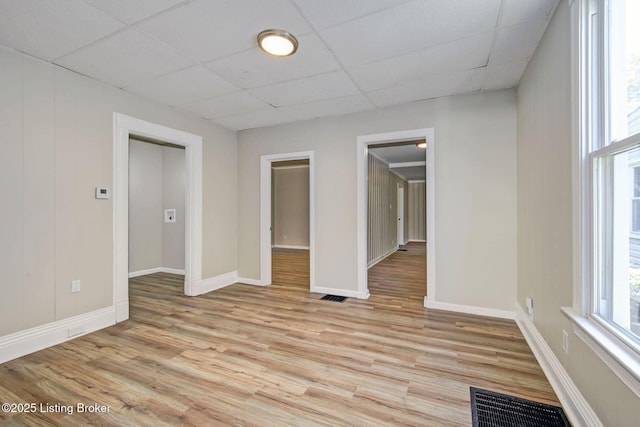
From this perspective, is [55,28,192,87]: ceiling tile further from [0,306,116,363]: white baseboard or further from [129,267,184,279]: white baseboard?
[129,267,184,279]: white baseboard

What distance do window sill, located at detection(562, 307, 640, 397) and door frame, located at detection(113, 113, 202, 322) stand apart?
3849 millimetres

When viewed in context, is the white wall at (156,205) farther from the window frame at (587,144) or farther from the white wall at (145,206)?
the window frame at (587,144)

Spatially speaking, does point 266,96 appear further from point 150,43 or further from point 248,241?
point 248,241

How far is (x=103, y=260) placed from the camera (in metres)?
2.92

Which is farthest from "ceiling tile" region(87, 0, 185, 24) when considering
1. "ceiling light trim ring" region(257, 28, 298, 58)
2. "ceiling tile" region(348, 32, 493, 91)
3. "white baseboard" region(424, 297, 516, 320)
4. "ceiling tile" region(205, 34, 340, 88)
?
"white baseboard" region(424, 297, 516, 320)

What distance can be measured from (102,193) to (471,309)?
419 centimetres

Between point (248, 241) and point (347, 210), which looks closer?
point (347, 210)

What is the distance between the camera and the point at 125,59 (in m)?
2.45

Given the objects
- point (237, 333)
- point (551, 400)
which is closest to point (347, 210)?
point (237, 333)

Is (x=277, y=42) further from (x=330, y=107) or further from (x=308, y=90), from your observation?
(x=330, y=107)

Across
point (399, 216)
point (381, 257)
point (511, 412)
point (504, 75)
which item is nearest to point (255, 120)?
point (504, 75)

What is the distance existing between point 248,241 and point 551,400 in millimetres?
3938

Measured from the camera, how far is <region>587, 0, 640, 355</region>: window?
124 cm

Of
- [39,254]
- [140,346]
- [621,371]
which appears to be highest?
[39,254]
